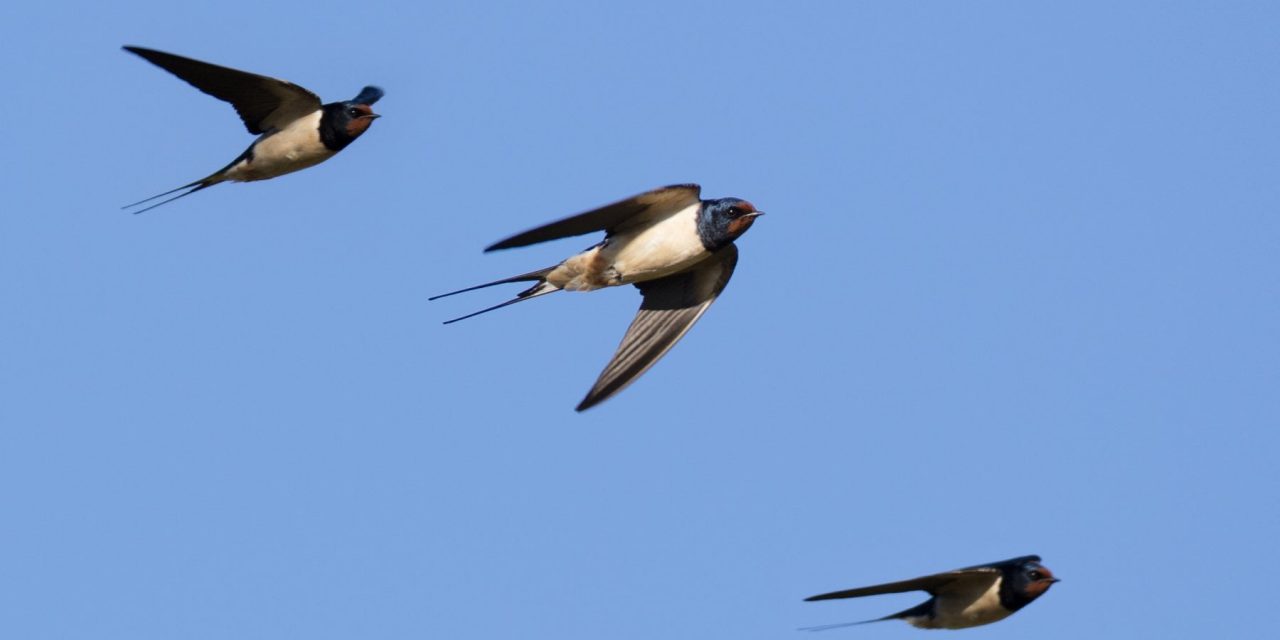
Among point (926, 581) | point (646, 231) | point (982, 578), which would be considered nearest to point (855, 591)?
point (926, 581)

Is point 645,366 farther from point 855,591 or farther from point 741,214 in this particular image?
point 855,591

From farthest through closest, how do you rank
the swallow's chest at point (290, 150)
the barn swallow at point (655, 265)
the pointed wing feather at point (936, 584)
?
1. the swallow's chest at point (290, 150)
2. the barn swallow at point (655, 265)
3. the pointed wing feather at point (936, 584)

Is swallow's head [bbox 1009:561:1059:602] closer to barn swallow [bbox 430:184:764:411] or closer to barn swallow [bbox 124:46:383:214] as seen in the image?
barn swallow [bbox 430:184:764:411]

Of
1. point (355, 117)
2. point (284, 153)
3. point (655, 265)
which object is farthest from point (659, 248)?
point (284, 153)

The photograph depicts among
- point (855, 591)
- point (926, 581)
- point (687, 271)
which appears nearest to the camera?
point (855, 591)

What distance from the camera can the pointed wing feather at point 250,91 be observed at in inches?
300

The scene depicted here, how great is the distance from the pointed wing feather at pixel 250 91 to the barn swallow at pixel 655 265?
3.77 feet

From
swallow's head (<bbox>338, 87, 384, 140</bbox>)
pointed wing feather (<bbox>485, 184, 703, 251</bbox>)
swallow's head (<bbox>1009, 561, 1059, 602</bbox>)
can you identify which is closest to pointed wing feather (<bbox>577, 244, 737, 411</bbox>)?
pointed wing feather (<bbox>485, 184, 703, 251</bbox>)

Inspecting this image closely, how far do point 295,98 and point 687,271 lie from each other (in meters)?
1.63

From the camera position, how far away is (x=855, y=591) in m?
6.18

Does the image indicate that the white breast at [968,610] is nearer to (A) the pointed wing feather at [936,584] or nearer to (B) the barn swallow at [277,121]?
(A) the pointed wing feather at [936,584]

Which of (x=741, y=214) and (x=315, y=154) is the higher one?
(x=315, y=154)

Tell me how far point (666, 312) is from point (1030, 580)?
166 cm

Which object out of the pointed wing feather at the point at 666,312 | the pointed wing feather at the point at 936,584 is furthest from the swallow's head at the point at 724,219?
the pointed wing feather at the point at 936,584
